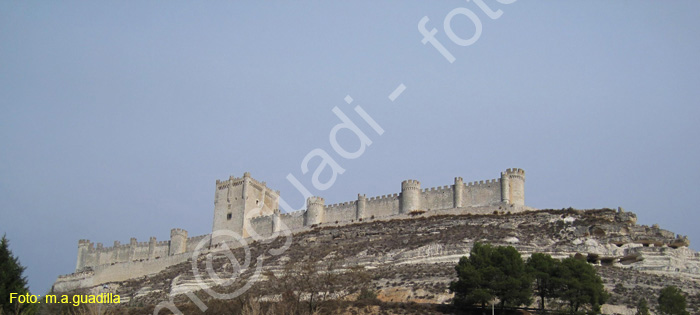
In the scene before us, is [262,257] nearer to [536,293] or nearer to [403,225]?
[403,225]

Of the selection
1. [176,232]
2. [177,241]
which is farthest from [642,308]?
[176,232]

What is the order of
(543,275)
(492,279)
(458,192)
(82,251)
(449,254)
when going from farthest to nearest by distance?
(82,251) → (458,192) → (449,254) → (543,275) → (492,279)

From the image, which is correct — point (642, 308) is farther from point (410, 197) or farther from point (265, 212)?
point (265, 212)

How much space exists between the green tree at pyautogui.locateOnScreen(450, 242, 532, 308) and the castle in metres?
19.4

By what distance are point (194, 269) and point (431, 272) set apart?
22.9 metres

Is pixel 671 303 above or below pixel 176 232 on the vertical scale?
below

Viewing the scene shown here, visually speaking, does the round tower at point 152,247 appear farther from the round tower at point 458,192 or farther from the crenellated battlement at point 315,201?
the round tower at point 458,192

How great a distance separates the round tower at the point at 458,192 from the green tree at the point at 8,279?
35680 mm

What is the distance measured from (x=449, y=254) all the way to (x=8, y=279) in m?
27.0

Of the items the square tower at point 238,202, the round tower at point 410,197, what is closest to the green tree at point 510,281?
the round tower at point 410,197

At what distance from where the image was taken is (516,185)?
5906 cm

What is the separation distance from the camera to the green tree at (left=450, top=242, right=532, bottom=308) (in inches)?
1443

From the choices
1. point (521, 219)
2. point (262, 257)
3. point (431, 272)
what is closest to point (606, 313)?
point (431, 272)

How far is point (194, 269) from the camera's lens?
61.2m
